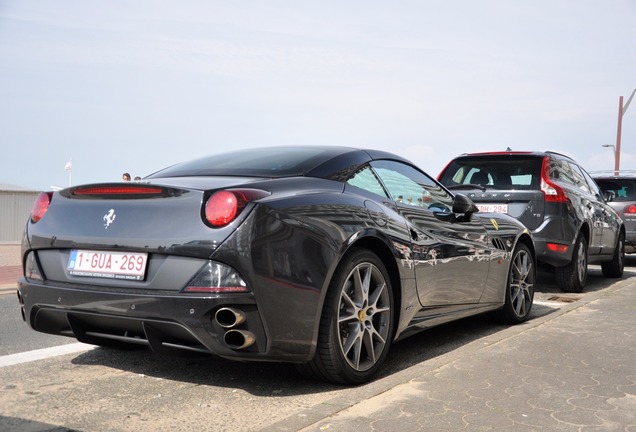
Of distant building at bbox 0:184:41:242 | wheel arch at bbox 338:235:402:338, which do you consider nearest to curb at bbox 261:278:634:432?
wheel arch at bbox 338:235:402:338

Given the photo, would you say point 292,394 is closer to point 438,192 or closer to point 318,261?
point 318,261

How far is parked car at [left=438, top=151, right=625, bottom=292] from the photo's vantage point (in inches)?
338

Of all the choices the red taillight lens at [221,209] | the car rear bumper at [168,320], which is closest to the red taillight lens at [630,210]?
the car rear bumper at [168,320]

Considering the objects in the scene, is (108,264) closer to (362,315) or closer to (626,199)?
(362,315)

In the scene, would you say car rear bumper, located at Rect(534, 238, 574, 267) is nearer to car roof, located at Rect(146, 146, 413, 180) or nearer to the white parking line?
car roof, located at Rect(146, 146, 413, 180)

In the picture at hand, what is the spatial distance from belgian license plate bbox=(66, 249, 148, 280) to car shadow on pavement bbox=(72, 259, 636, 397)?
21.7 inches

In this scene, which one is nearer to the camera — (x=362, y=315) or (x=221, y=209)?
(x=221, y=209)

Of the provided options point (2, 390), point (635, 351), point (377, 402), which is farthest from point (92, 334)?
point (635, 351)

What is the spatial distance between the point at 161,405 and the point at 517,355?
7.63 feet

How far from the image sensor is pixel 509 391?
163 inches

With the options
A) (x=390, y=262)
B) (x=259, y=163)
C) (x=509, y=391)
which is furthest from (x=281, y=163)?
(x=509, y=391)

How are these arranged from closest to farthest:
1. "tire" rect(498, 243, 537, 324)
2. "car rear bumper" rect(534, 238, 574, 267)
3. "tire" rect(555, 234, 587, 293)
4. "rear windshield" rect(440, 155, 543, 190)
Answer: "tire" rect(498, 243, 537, 324) → "car rear bumper" rect(534, 238, 574, 267) → "rear windshield" rect(440, 155, 543, 190) → "tire" rect(555, 234, 587, 293)

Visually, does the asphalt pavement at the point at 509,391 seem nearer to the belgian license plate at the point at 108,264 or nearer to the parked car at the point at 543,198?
the belgian license plate at the point at 108,264

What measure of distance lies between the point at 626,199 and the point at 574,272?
17.8 feet
